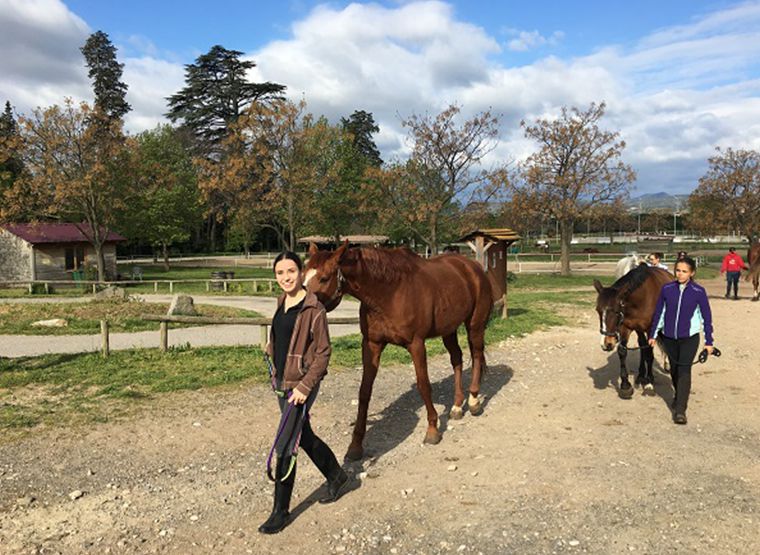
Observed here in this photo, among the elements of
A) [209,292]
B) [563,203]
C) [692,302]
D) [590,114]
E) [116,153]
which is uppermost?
[590,114]

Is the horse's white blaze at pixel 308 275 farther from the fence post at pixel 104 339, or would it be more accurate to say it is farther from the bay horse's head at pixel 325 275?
the fence post at pixel 104 339

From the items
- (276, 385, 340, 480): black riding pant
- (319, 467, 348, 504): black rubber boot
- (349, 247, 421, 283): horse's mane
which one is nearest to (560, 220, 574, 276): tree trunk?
(349, 247, 421, 283): horse's mane

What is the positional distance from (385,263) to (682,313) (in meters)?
3.54

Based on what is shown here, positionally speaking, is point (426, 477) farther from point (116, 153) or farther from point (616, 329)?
point (116, 153)

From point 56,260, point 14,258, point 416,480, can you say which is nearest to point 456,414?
point 416,480

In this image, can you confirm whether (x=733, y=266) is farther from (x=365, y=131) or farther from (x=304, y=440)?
(x=365, y=131)

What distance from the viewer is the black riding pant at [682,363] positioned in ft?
19.7

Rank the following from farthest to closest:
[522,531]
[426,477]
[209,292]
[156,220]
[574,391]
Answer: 1. [156,220]
2. [209,292]
3. [574,391]
4. [426,477]
5. [522,531]

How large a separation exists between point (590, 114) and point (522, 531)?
31.1 metres

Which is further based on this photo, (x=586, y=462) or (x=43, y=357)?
(x=43, y=357)

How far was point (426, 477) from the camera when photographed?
467cm

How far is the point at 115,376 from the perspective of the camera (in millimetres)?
8188

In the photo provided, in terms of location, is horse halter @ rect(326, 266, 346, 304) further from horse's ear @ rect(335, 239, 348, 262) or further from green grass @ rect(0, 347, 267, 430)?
green grass @ rect(0, 347, 267, 430)

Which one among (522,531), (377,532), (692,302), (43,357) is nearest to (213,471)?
(377,532)
